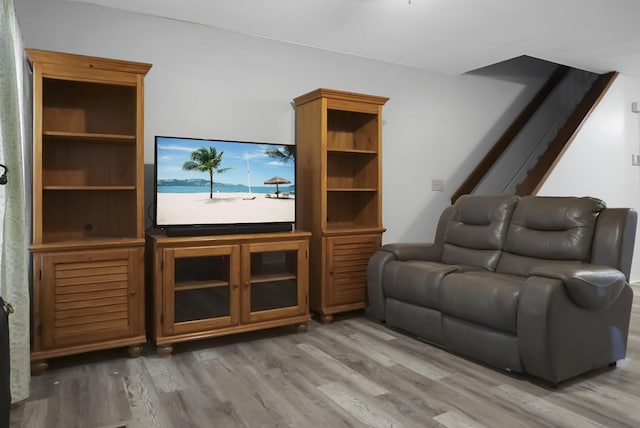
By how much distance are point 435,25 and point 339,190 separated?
151 centimetres

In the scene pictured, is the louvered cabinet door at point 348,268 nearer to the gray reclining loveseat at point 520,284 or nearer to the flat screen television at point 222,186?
the gray reclining loveseat at point 520,284

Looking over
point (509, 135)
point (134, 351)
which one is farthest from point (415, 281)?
point (509, 135)

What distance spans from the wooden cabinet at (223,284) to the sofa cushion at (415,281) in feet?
2.10

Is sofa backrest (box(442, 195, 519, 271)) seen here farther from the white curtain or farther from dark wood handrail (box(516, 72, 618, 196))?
the white curtain

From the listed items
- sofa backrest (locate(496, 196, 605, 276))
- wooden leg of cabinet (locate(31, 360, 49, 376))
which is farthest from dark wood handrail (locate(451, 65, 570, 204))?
wooden leg of cabinet (locate(31, 360, 49, 376))

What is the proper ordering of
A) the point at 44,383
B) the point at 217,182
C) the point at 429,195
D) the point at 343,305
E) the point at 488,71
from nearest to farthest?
1. the point at 44,383
2. the point at 217,182
3. the point at 343,305
4. the point at 429,195
5. the point at 488,71

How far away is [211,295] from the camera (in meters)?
3.13

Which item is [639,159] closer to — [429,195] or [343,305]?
[429,195]

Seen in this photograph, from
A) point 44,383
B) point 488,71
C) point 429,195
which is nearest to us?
point 44,383

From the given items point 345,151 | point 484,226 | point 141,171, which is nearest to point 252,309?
point 141,171

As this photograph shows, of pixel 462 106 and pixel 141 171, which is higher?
pixel 462 106

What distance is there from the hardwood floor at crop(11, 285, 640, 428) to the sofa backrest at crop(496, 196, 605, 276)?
2.37 ft

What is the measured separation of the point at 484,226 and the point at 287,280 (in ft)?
5.04

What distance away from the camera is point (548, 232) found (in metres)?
3.07
